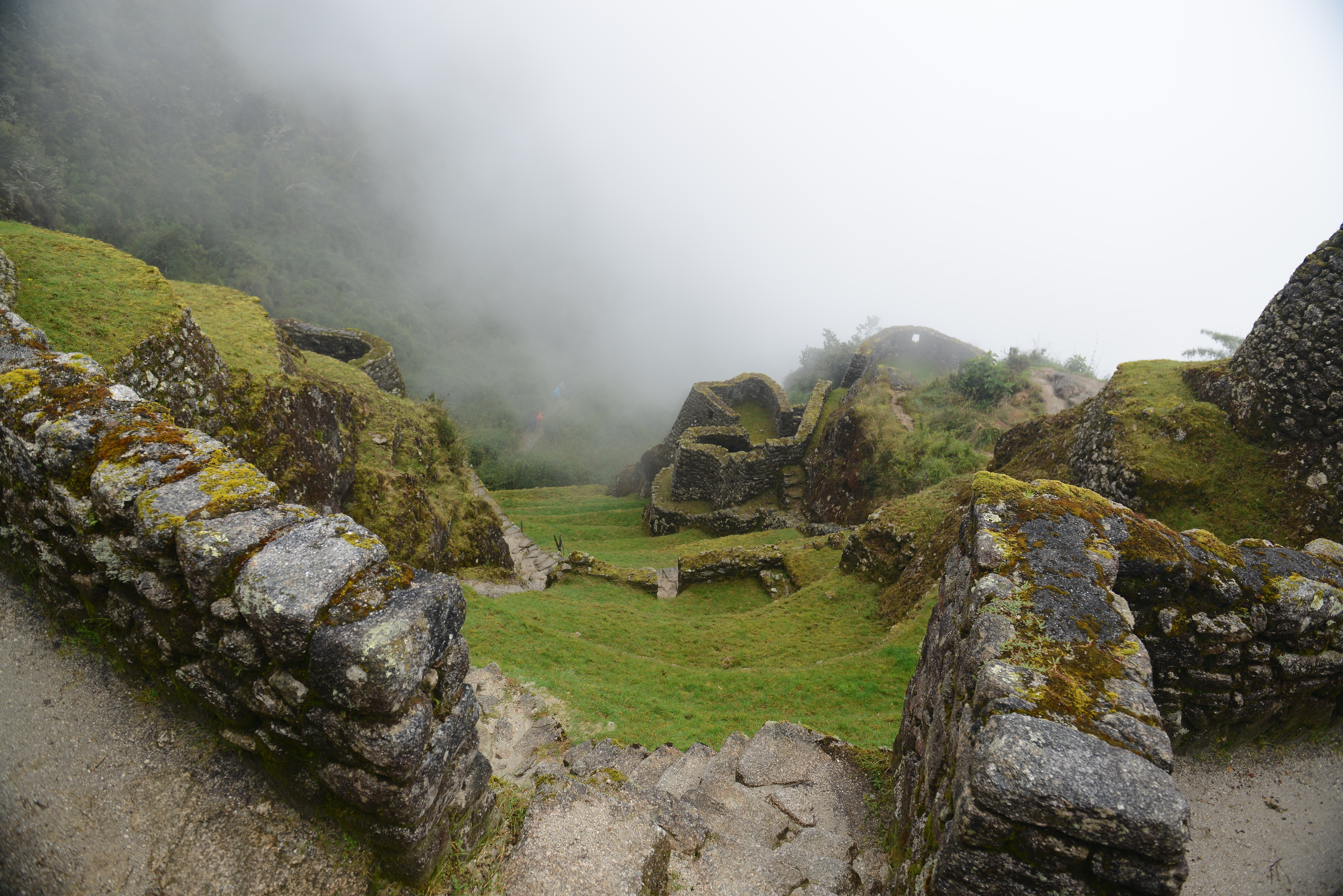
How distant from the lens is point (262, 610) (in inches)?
106

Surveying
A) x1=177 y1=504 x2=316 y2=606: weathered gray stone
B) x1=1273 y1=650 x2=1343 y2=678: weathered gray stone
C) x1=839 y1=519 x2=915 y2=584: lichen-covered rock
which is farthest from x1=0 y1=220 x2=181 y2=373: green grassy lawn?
x1=839 y1=519 x2=915 y2=584: lichen-covered rock

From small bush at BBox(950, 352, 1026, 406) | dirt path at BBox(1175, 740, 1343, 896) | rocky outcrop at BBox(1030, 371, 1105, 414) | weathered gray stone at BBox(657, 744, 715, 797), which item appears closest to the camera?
dirt path at BBox(1175, 740, 1343, 896)

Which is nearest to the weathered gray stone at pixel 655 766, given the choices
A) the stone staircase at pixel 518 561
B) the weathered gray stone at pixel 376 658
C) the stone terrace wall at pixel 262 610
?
the stone terrace wall at pixel 262 610

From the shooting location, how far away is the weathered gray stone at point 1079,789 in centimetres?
253

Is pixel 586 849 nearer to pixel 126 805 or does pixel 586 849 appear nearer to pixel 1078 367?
pixel 126 805

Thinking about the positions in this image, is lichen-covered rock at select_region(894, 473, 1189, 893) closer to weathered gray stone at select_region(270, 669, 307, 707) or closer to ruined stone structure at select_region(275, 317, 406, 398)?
weathered gray stone at select_region(270, 669, 307, 707)

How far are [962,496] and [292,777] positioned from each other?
1239 centimetres

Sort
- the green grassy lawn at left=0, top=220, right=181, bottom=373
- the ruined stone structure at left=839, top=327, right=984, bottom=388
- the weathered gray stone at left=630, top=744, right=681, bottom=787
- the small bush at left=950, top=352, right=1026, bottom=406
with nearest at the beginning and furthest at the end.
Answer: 1. the weathered gray stone at left=630, top=744, right=681, bottom=787
2. the green grassy lawn at left=0, top=220, right=181, bottom=373
3. the small bush at left=950, top=352, right=1026, bottom=406
4. the ruined stone structure at left=839, top=327, right=984, bottom=388

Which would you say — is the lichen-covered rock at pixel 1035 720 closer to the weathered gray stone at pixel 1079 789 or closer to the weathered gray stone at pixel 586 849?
the weathered gray stone at pixel 1079 789

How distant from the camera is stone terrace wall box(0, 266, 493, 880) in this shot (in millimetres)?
2689

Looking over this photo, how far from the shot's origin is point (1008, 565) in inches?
158

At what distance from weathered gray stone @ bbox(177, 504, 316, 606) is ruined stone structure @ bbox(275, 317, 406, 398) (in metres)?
19.7

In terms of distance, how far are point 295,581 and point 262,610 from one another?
0.19 meters

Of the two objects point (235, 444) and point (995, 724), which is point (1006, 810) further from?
point (235, 444)
